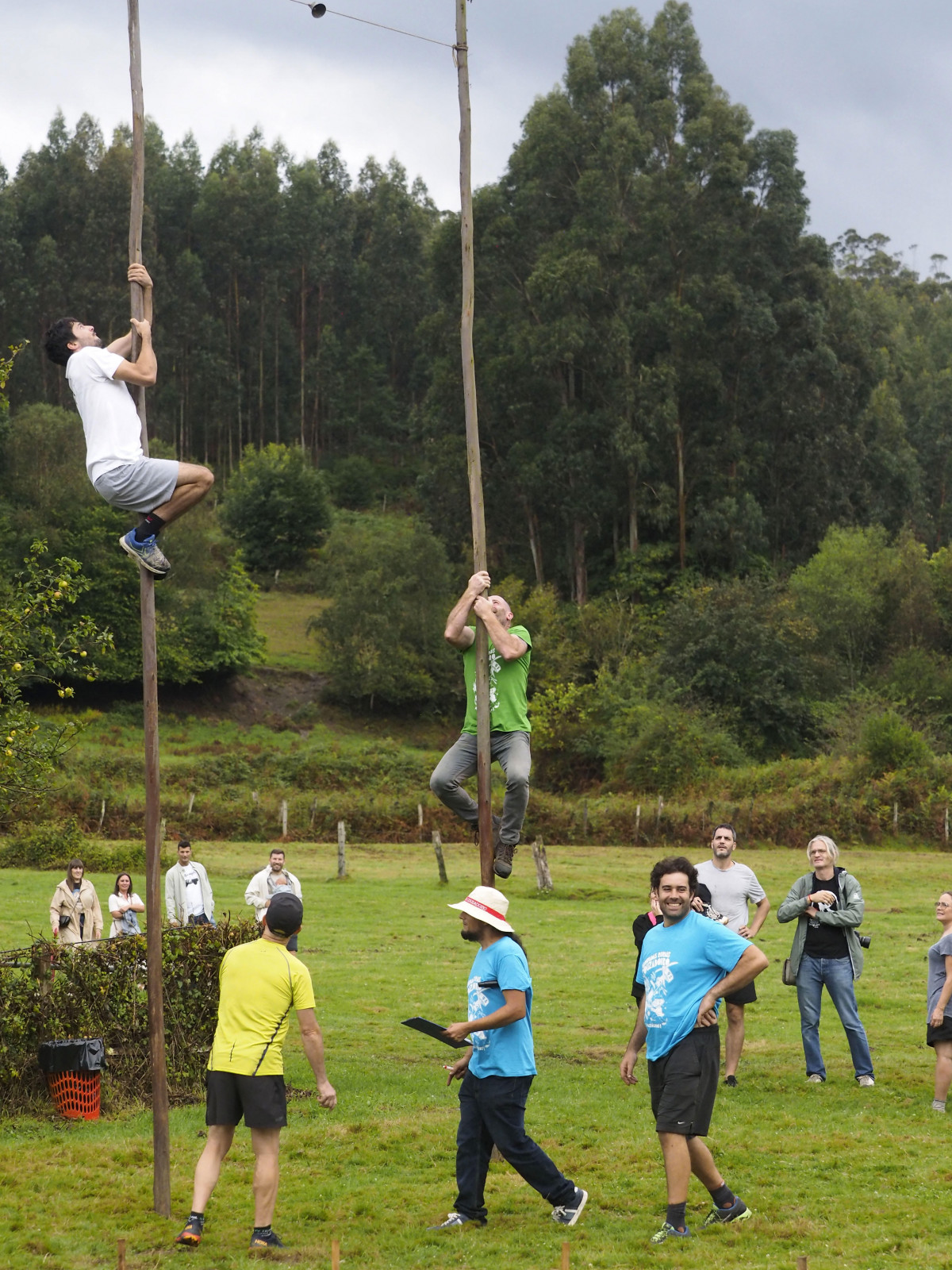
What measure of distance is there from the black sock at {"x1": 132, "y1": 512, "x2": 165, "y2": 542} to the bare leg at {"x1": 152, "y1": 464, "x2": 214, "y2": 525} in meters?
0.03

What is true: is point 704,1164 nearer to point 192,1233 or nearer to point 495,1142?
point 495,1142

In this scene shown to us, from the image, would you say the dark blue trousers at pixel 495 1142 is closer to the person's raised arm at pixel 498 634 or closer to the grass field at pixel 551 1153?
the grass field at pixel 551 1153

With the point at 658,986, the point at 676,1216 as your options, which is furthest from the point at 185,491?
the point at 676,1216

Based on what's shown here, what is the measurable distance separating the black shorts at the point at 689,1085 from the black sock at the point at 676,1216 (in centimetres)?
46

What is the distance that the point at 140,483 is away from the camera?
26.8 feet

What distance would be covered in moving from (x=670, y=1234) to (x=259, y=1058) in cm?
278

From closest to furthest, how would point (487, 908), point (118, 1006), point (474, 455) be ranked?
point (487, 908)
point (474, 455)
point (118, 1006)

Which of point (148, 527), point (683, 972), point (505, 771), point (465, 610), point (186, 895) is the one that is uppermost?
point (148, 527)

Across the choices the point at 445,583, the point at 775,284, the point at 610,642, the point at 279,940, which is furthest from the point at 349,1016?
the point at 775,284

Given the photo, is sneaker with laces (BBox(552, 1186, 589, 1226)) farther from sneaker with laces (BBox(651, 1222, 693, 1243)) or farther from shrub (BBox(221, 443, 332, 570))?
shrub (BBox(221, 443, 332, 570))

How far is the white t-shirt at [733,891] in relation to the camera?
42.2 ft

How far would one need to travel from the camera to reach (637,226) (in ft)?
215

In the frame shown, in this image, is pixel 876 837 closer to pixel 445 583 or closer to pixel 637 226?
pixel 445 583

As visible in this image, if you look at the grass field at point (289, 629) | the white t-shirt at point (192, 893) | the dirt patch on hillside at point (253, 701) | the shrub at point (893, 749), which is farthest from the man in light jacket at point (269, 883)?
the grass field at point (289, 629)
